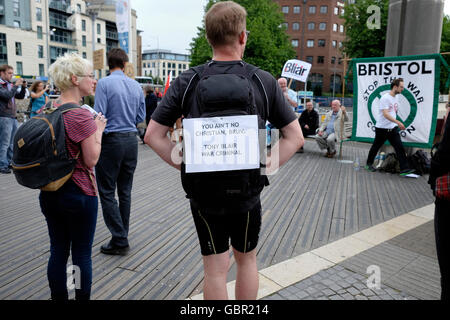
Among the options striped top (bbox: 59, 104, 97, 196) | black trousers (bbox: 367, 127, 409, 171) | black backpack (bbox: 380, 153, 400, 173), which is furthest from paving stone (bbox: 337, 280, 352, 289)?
black backpack (bbox: 380, 153, 400, 173)

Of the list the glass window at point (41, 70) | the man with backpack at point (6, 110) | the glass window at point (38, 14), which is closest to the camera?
the man with backpack at point (6, 110)

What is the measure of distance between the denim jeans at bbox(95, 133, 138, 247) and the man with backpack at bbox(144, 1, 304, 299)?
5.61ft

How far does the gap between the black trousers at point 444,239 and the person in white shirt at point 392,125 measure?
20.0 feet

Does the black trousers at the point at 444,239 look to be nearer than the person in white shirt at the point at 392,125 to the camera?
Yes

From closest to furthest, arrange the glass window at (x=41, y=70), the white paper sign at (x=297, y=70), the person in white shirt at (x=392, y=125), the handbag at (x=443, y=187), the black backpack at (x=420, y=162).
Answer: the handbag at (x=443, y=187) < the person in white shirt at (x=392, y=125) < the black backpack at (x=420, y=162) < the white paper sign at (x=297, y=70) < the glass window at (x=41, y=70)

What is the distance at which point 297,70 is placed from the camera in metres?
11.4

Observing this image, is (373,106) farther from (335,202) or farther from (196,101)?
(196,101)

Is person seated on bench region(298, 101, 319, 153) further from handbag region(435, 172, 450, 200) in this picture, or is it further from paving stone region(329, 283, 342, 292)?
handbag region(435, 172, 450, 200)

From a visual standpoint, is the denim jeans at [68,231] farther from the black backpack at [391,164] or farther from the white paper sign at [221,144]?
the black backpack at [391,164]

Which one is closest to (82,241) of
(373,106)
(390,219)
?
(390,219)

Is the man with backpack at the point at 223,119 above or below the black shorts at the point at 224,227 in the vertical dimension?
above

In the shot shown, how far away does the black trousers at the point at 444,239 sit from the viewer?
1921 mm

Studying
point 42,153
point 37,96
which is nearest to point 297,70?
point 37,96

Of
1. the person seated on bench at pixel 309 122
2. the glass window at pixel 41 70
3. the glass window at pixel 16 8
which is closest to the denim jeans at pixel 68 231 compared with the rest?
the person seated on bench at pixel 309 122
